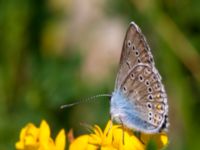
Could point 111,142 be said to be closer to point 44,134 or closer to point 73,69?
point 44,134

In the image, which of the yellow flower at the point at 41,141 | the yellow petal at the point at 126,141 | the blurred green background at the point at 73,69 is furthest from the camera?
the blurred green background at the point at 73,69

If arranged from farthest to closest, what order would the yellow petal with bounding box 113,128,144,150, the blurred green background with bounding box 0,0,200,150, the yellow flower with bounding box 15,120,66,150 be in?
1. the blurred green background with bounding box 0,0,200,150
2. the yellow flower with bounding box 15,120,66,150
3. the yellow petal with bounding box 113,128,144,150

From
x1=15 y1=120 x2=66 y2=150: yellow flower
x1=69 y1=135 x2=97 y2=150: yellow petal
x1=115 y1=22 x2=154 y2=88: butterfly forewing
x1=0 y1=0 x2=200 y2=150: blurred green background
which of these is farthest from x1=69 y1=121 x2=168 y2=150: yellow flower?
x1=0 y1=0 x2=200 y2=150: blurred green background

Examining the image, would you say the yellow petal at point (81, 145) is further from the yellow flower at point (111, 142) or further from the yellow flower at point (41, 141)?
the yellow flower at point (41, 141)

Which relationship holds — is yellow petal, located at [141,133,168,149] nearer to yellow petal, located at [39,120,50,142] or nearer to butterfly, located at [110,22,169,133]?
butterfly, located at [110,22,169,133]

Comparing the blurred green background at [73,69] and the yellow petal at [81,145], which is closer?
the yellow petal at [81,145]

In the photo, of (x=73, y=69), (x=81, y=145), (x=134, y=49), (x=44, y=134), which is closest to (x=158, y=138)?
(x=81, y=145)

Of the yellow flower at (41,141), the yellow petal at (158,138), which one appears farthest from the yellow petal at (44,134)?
the yellow petal at (158,138)
